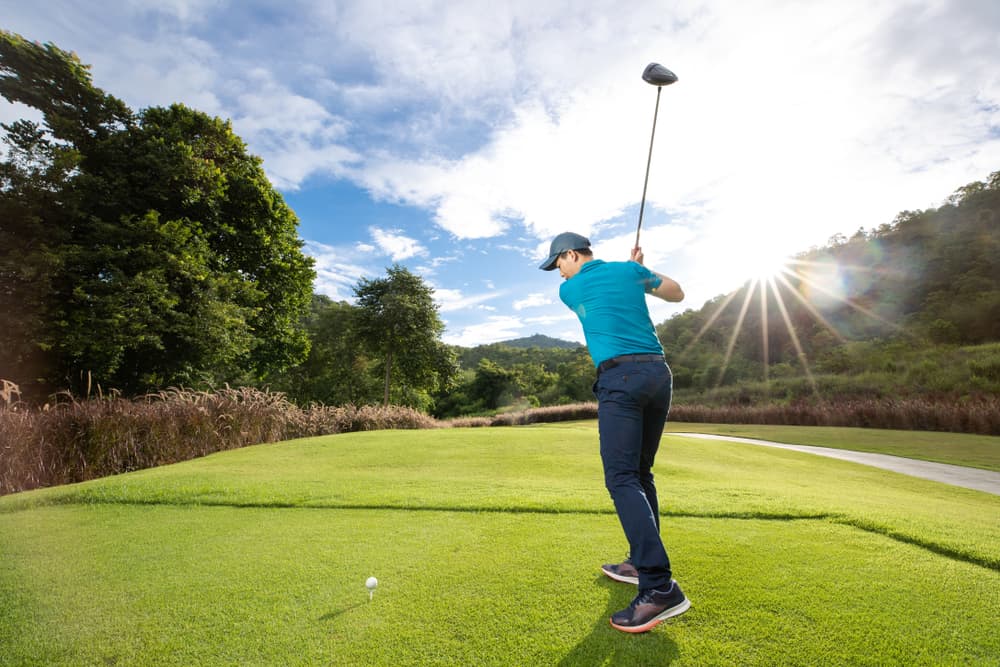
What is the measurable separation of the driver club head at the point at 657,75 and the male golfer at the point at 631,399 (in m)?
1.98

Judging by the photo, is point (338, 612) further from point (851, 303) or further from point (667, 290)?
point (851, 303)

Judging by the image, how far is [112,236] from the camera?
38.1 ft

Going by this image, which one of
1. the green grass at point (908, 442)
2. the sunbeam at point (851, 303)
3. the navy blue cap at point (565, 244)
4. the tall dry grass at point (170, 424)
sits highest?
the sunbeam at point (851, 303)

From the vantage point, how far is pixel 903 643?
164 centimetres

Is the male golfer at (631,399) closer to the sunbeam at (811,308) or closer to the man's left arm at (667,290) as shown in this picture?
the man's left arm at (667,290)

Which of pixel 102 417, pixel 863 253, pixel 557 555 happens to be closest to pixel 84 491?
pixel 102 417

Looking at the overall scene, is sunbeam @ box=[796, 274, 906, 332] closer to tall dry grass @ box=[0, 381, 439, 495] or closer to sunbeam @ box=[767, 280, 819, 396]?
sunbeam @ box=[767, 280, 819, 396]

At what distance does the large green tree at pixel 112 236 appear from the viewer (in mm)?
10719

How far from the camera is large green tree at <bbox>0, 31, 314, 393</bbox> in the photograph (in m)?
10.7

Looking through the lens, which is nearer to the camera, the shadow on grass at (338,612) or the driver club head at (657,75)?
the shadow on grass at (338,612)

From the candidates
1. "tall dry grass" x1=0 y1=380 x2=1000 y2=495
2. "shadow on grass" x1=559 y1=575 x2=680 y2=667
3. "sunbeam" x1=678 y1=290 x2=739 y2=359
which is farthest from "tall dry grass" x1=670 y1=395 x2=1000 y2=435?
"sunbeam" x1=678 y1=290 x2=739 y2=359

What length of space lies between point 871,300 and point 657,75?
34.0 m

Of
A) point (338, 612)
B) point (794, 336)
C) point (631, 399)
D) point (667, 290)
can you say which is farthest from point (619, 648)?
point (794, 336)

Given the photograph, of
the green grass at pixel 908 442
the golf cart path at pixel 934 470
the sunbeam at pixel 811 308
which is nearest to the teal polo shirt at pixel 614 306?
the golf cart path at pixel 934 470
